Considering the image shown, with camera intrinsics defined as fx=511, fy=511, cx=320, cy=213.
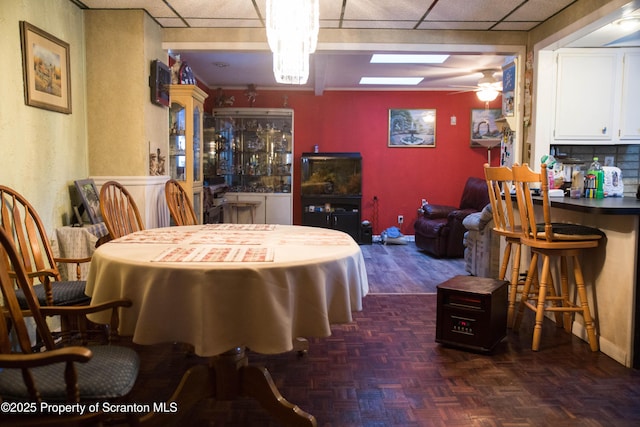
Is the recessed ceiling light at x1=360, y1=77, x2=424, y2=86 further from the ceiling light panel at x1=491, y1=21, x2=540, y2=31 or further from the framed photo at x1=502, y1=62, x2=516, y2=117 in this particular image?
the ceiling light panel at x1=491, y1=21, x2=540, y2=31

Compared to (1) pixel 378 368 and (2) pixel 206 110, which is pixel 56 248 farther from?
(2) pixel 206 110

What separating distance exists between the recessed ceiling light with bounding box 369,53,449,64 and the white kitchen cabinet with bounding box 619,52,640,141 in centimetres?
179

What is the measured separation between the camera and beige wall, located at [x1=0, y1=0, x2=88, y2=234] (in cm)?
278

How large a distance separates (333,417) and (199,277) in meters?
0.91

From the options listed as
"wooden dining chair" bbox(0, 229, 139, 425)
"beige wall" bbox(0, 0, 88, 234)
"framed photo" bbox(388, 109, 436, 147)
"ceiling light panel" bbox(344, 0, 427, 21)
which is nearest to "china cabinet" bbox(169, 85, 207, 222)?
"beige wall" bbox(0, 0, 88, 234)

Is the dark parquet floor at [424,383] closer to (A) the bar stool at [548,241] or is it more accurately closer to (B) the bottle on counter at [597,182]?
(A) the bar stool at [548,241]

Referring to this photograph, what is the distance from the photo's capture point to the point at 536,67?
13.7 feet

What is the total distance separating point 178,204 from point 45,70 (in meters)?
1.15

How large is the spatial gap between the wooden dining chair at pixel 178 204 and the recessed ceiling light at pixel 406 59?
9.49ft

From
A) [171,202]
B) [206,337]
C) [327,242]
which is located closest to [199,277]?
[206,337]

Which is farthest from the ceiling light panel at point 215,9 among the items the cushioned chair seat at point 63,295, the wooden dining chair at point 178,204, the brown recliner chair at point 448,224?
the brown recliner chair at point 448,224

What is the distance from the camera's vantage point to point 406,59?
222 inches

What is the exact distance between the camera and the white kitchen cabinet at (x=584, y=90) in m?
4.13

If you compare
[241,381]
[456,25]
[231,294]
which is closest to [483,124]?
[456,25]
